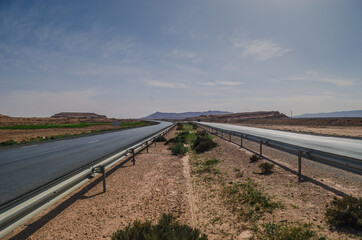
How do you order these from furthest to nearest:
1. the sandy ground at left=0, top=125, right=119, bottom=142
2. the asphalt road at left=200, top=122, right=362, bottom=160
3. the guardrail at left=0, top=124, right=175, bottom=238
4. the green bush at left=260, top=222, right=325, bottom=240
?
the sandy ground at left=0, top=125, right=119, bottom=142
the asphalt road at left=200, top=122, right=362, bottom=160
the green bush at left=260, top=222, right=325, bottom=240
the guardrail at left=0, top=124, right=175, bottom=238

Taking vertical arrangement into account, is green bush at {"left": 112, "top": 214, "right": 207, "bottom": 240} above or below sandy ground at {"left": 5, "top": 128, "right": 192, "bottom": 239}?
above

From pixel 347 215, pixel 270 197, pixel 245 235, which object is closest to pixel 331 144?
pixel 270 197

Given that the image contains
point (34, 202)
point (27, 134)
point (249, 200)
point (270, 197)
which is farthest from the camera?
point (27, 134)

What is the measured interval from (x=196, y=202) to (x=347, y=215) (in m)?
3.17

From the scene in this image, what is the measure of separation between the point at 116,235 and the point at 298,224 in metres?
3.49

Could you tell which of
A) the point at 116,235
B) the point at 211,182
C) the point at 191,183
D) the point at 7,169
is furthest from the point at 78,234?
the point at 7,169

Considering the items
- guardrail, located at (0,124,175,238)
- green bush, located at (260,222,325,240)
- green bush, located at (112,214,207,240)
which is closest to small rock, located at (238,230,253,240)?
green bush, located at (260,222,325,240)

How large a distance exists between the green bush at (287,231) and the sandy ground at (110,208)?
60.9 inches

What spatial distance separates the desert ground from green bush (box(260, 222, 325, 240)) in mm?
133

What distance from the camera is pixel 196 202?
4992 mm

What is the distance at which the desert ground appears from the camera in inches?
146

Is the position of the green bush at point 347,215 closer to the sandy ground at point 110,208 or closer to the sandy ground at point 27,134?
the sandy ground at point 110,208

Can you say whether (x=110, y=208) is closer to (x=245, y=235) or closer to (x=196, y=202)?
(x=196, y=202)

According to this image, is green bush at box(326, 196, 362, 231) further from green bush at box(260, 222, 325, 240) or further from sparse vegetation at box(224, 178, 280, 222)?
sparse vegetation at box(224, 178, 280, 222)
